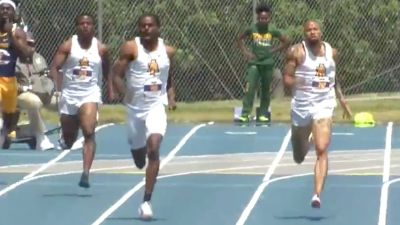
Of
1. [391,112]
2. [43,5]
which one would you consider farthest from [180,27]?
[391,112]

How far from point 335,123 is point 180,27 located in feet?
15.6

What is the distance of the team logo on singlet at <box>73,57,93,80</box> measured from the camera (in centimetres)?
1634

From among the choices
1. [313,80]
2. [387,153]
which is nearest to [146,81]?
[313,80]

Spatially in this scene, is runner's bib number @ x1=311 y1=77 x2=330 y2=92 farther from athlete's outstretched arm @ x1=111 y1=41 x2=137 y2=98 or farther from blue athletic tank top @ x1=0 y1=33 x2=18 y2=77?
blue athletic tank top @ x1=0 y1=33 x2=18 y2=77

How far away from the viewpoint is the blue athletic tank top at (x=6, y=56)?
57.6ft

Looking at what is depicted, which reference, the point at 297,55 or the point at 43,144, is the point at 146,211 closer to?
the point at 297,55

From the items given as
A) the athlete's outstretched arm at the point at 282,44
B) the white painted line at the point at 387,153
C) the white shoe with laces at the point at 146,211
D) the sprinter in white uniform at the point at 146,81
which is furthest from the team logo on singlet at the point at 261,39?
the white shoe with laces at the point at 146,211

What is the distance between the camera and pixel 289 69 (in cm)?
1509

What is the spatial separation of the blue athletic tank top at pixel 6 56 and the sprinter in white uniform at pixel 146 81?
10.1 feet

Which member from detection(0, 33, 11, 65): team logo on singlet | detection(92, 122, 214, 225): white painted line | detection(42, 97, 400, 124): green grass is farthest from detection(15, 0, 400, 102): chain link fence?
detection(0, 33, 11, 65): team logo on singlet

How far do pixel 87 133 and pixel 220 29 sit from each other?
11464mm

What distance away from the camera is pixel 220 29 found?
27.2 meters

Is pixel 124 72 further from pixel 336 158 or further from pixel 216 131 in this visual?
pixel 216 131

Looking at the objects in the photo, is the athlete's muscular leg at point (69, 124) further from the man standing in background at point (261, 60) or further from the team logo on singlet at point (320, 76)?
the man standing in background at point (261, 60)
